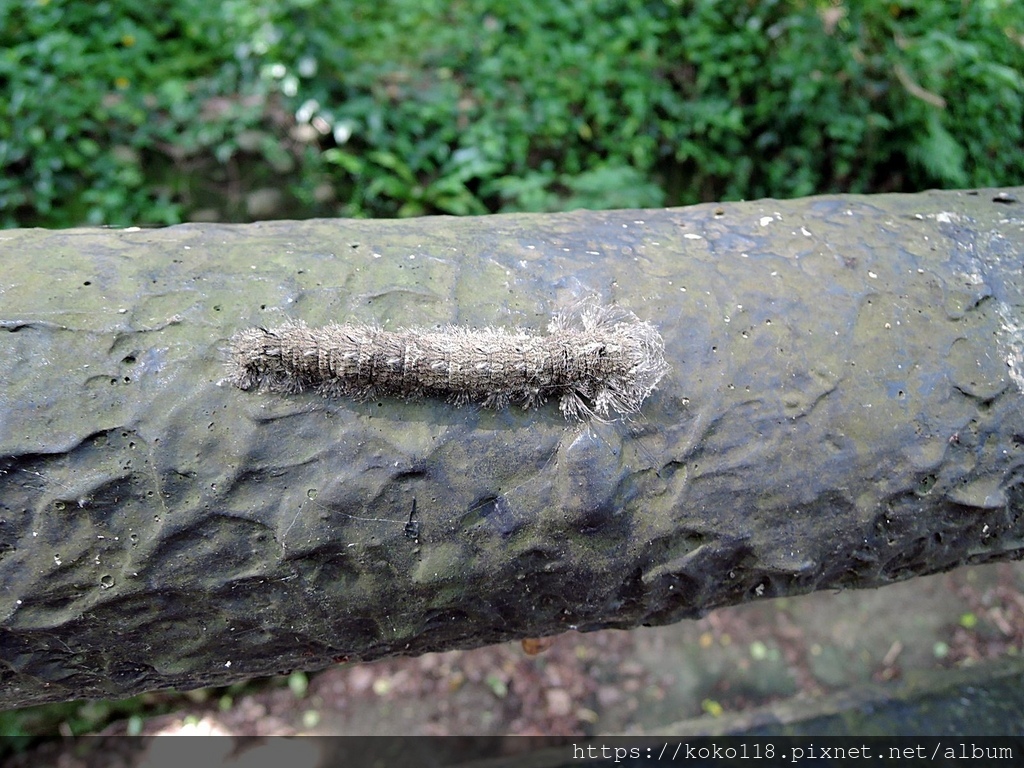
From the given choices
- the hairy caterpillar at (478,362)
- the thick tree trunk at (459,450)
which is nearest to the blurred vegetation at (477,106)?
the thick tree trunk at (459,450)

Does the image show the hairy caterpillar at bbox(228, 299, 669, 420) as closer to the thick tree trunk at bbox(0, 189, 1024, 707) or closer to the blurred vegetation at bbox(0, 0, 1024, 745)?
the thick tree trunk at bbox(0, 189, 1024, 707)

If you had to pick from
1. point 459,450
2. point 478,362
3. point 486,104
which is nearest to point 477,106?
point 486,104

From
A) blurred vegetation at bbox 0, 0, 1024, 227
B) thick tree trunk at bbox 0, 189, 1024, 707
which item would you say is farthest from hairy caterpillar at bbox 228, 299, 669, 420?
blurred vegetation at bbox 0, 0, 1024, 227

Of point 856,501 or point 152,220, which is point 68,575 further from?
point 152,220

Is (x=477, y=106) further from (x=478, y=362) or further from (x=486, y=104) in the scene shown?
(x=478, y=362)

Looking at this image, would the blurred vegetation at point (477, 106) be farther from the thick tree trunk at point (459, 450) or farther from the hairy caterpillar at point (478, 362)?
the hairy caterpillar at point (478, 362)

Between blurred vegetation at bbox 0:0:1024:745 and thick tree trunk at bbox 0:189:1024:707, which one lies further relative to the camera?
blurred vegetation at bbox 0:0:1024:745
